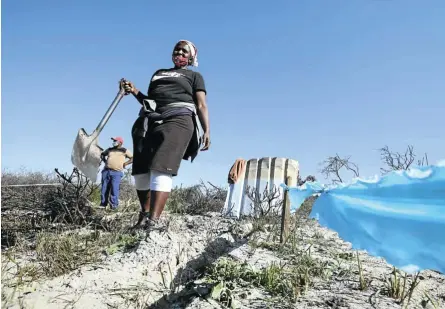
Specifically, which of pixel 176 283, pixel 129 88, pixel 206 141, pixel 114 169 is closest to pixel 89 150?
pixel 129 88

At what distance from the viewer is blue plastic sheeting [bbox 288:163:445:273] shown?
145cm

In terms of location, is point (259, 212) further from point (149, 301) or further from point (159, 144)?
point (149, 301)

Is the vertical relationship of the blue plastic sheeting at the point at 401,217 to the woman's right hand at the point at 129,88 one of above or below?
below

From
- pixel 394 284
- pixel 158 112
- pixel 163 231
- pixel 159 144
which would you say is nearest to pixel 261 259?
pixel 163 231

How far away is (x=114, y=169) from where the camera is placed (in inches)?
282

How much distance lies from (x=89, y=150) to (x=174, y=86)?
1.02 meters

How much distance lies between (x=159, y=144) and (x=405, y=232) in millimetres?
2038

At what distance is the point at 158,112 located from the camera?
3301mm

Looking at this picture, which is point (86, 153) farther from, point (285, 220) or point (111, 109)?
point (285, 220)

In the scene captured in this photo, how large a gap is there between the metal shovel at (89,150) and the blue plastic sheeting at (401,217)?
2.42 metres

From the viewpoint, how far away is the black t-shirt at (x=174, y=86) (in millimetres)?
3332

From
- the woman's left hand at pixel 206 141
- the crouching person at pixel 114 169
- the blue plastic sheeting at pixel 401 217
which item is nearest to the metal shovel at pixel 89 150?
the woman's left hand at pixel 206 141

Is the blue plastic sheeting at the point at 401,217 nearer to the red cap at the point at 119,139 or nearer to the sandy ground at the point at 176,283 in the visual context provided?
the sandy ground at the point at 176,283

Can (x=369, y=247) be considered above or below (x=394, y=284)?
above
